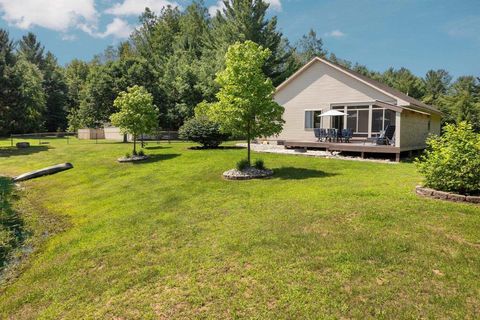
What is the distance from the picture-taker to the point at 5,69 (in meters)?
28.5

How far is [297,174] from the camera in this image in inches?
479

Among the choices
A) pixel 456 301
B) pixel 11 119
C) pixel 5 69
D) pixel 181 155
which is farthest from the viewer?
pixel 11 119

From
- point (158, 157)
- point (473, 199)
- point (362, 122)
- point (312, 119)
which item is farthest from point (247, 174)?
point (362, 122)

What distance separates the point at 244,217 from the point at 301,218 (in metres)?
1.36

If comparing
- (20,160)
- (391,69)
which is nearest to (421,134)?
(20,160)

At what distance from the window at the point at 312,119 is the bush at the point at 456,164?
12.9m

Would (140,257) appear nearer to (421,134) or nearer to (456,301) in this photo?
(456,301)

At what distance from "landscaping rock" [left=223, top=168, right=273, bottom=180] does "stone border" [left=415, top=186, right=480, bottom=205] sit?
5.24 m

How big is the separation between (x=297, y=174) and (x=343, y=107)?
993cm

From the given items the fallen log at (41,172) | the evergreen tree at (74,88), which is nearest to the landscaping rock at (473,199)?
the fallen log at (41,172)

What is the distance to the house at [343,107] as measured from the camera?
1802 cm

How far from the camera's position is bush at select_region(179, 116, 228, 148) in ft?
66.0

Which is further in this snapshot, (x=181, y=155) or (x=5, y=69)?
(x=5, y=69)

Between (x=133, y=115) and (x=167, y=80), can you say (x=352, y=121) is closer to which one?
(x=133, y=115)
